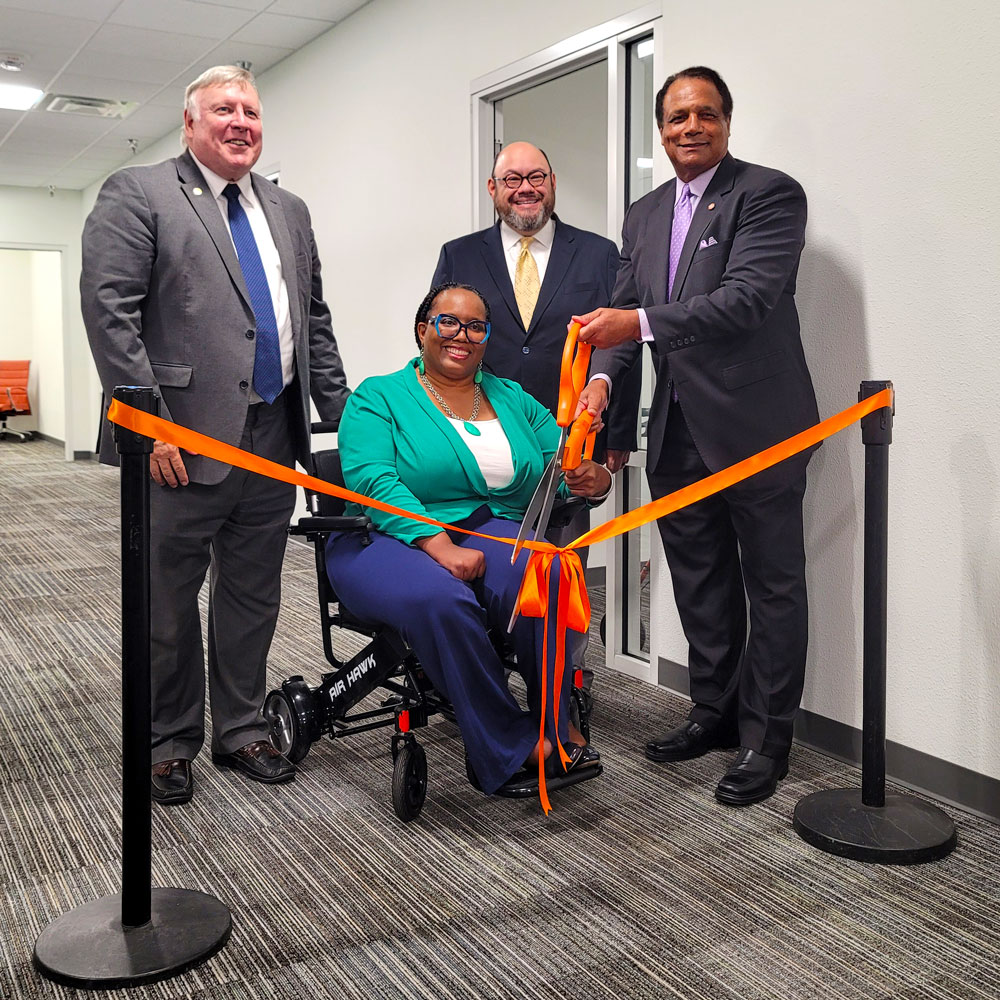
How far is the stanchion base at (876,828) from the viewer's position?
7.48ft

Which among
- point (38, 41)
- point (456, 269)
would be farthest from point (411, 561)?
point (38, 41)

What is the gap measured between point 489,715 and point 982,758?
1.17 m

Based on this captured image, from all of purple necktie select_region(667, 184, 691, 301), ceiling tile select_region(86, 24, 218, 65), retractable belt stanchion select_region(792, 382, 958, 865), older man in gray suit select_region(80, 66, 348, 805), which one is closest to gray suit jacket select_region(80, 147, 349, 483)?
older man in gray suit select_region(80, 66, 348, 805)

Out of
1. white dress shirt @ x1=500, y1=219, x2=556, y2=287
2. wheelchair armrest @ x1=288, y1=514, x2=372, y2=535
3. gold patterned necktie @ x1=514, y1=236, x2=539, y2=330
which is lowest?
wheelchair armrest @ x1=288, y1=514, x2=372, y2=535

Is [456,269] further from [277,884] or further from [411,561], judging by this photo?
[277,884]

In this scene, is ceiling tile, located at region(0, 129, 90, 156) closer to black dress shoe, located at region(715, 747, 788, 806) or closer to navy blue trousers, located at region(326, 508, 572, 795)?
navy blue trousers, located at region(326, 508, 572, 795)

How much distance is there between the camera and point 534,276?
3.37 meters

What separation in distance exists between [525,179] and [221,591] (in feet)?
5.06

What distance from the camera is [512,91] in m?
4.36

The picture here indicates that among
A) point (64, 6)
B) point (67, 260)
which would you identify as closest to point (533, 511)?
point (64, 6)

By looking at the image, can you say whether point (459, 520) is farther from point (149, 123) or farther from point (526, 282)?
point (149, 123)

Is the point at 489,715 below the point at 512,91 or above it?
below

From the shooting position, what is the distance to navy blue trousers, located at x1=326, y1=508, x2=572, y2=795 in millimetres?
2387

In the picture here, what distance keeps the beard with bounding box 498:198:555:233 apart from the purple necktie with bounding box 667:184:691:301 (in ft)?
1.98
